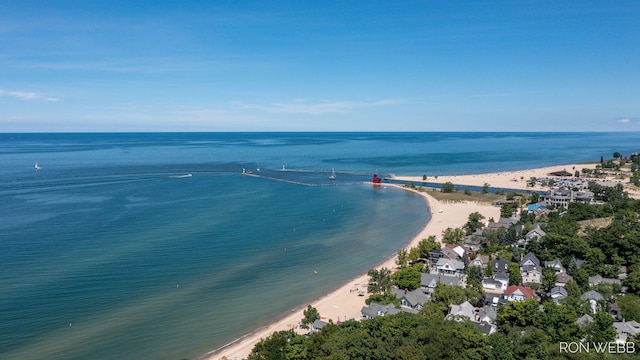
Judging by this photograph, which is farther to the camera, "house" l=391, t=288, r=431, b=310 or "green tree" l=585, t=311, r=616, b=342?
"house" l=391, t=288, r=431, b=310

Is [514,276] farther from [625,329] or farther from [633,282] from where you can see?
[625,329]

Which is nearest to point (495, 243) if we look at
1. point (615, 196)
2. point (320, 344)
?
point (320, 344)

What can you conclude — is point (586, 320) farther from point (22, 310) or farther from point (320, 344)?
point (22, 310)

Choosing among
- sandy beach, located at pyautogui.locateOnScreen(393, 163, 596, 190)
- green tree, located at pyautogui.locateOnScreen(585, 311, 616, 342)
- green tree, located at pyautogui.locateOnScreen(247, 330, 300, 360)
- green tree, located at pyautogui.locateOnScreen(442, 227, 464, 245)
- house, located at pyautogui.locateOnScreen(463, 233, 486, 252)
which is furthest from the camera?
sandy beach, located at pyautogui.locateOnScreen(393, 163, 596, 190)

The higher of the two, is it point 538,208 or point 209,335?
point 538,208

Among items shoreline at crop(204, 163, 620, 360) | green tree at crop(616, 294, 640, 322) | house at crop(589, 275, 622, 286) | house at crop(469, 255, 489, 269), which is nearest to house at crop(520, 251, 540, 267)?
house at crop(469, 255, 489, 269)

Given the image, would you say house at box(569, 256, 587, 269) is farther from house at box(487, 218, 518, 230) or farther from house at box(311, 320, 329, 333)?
house at box(311, 320, 329, 333)
